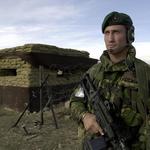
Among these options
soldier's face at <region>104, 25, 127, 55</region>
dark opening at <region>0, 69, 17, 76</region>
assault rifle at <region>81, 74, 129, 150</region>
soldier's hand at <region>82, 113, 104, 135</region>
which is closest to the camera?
assault rifle at <region>81, 74, 129, 150</region>

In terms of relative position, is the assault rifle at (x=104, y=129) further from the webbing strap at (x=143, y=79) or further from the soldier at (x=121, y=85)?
the webbing strap at (x=143, y=79)

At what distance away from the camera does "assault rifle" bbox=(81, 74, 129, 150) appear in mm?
2740

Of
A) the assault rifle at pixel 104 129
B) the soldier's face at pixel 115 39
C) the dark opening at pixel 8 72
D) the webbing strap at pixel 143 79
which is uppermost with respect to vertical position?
the soldier's face at pixel 115 39

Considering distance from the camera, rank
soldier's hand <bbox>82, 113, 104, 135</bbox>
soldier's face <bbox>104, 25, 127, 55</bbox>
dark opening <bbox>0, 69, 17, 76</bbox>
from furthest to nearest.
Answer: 1. dark opening <bbox>0, 69, 17, 76</bbox>
2. soldier's face <bbox>104, 25, 127, 55</bbox>
3. soldier's hand <bbox>82, 113, 104, 135</bbox>

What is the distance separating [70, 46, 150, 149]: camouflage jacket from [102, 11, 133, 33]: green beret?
0.72 ft

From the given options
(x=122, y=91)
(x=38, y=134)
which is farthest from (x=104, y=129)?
(x=38, y=134)

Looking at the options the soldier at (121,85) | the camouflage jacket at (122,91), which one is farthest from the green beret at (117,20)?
the camouflage jacket at (122,91)

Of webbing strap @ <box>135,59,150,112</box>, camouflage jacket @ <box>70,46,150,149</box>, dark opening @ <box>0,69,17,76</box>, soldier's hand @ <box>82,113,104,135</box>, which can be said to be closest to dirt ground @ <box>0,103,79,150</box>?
dark opening @ <box>0,69,17,76</box>

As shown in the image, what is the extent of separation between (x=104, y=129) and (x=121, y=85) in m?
0.43

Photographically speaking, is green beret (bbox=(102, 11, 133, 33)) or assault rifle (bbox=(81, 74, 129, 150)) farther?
green beret (bbox=(102, 11, 133, 33))

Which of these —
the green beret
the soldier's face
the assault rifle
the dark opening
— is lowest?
the dark opening

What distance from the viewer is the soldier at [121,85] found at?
2904mm

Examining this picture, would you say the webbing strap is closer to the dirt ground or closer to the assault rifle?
the assault rifle

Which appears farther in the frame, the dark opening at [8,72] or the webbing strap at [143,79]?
the dark opening at [8,72]
